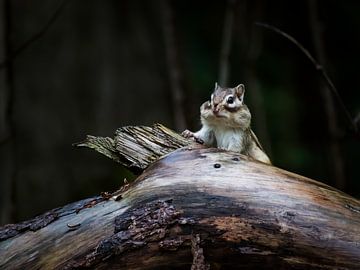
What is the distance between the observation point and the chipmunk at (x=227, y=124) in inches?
162

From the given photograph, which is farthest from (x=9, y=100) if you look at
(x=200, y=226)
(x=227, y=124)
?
(x=200, y=226)

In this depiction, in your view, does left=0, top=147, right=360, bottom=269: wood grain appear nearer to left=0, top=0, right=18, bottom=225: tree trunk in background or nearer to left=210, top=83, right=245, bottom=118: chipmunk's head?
left=210, top=83, right=245, bottom=118: chipmunk's head

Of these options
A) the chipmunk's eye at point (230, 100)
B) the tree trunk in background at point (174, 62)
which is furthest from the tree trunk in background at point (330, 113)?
the chipmunk's eye at point (230, 100)

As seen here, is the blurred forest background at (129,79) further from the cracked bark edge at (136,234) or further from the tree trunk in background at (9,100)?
the cracked bark edge at (136,234)

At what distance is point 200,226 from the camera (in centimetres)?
312

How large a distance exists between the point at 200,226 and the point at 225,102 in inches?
46.1

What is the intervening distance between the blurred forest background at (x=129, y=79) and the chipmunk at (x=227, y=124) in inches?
122

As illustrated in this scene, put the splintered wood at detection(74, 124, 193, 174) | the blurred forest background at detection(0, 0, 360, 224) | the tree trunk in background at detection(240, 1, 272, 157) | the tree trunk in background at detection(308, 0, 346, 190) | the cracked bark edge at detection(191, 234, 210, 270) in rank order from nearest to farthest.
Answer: the cracked bark edge at detection(191, 234, 210, 270) → the splintered wood at detection(74, 124, 193, 174) → the tree trunk in background at detection(308, 0, 346, 190) → the tree trunk in background at detection(240, 1, 272, 157) → the blurred forest background at detection(0, 0, 360, 224)

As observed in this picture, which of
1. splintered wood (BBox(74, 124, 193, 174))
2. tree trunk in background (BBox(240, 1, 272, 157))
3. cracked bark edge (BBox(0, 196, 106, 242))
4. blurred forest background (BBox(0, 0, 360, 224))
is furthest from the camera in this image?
blurred forest background (BBox(0, 0, 360, 224))

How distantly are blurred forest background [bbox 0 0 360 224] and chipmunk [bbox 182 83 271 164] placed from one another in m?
3.11

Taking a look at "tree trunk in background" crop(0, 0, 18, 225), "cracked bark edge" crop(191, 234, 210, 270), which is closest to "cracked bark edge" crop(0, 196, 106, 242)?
"cracked bark edge" crop(191, 234, 210, 270)

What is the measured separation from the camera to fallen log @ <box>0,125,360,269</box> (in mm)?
3090

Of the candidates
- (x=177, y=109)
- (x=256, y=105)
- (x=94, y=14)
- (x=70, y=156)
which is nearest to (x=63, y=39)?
(x=94, y=14)

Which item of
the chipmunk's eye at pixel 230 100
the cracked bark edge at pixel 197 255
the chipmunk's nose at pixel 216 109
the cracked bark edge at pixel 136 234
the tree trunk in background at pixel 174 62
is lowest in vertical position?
the cracked bark edge at pixel 197 255
